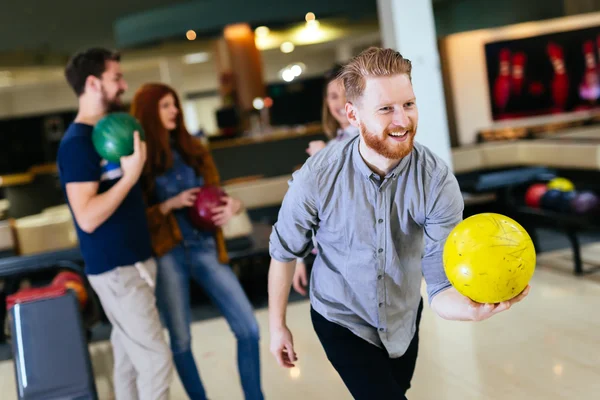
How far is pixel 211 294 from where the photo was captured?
3176 mm

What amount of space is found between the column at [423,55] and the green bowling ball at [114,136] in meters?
3.40

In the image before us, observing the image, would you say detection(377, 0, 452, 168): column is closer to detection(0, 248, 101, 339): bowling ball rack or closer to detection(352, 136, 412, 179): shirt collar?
detection(0, 248, 101, 339): bowling ball rack

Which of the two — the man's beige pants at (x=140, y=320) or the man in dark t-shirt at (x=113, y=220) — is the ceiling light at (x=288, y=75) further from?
the man's beige pants at (x=140, y=320)

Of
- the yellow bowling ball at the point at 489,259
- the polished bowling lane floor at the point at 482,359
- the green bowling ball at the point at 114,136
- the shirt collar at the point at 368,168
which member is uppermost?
the green bowling ball at the point at 114,136

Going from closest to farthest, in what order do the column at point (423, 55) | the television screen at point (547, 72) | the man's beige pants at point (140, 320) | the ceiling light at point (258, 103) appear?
1. the man's beige pants at point (140, 320)
2. the column at point (423, 55)
3. the television screen at point (547, 72)
4. the ceiling light at point (258, 103)

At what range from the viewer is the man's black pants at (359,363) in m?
2.04

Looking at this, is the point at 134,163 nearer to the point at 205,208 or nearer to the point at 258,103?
the point at 205,208

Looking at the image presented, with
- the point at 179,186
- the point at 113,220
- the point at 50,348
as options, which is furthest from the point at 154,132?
the point at 50,348

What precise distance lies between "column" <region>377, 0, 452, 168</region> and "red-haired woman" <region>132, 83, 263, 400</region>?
3.00m

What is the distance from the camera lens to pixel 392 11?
19.0 feet

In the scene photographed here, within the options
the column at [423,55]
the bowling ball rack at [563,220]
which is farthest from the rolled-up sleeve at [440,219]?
the column at [423,55]

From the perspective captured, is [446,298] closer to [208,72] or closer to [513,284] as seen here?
[513,284]

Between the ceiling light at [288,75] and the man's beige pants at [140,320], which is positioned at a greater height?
the ceiling light at [288,75]

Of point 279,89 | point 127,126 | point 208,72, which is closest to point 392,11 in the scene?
point 127,126
